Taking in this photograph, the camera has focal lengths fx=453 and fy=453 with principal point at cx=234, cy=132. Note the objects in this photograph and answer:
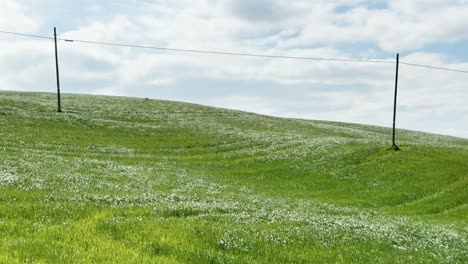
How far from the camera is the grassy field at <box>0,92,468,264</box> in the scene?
14469mm

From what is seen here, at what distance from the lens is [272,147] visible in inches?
2489

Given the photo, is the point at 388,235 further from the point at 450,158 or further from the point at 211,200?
the point at 450,158

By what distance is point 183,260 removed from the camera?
1282 cm

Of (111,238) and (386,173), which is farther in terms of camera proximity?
(386,173)

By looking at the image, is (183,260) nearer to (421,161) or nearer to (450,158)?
(421,161)

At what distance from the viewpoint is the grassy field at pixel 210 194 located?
47.5 ft

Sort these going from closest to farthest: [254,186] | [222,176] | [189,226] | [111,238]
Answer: [111,238]
[189,226]
[254,186]
[222,176]

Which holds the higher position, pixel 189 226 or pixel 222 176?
pixel 189 226

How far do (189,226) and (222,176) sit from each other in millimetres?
29131

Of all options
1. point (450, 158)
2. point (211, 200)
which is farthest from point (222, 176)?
point (450, 158)

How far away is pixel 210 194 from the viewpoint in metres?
32.3

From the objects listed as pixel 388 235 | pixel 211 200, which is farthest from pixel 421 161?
pixel 388 235

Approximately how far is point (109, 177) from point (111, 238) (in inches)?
787

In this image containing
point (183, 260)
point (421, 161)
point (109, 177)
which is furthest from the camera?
point (421, 161)
